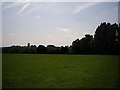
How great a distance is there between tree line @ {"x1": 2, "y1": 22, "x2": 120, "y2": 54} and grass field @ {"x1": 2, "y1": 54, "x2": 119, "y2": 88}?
14 centimetres

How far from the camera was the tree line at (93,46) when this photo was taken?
5.34 meters

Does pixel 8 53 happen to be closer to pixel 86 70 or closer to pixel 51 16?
pixel 51 16

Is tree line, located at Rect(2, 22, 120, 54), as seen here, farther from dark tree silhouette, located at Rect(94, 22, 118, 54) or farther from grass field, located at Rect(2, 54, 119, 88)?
grass field, located at Rect(2, 54, 119, 88)

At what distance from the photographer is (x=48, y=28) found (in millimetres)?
5477

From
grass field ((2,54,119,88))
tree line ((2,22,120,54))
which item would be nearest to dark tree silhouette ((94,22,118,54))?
tree line ((2,22,120,54))

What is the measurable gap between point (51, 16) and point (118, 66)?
1.77 meters

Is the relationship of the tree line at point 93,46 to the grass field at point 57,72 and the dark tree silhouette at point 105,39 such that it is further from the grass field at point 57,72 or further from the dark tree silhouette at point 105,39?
the grass field at point 57,72

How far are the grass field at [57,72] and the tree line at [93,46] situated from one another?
136 millimetres

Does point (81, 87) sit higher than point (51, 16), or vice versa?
point (51, 16)

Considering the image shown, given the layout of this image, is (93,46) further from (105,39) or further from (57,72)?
(57,72)

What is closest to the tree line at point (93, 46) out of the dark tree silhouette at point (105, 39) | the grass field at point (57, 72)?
the dark tree silhouette at point (105, 39)

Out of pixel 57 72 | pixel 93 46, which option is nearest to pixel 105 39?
pixel 93 46

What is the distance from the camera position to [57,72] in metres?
5.42

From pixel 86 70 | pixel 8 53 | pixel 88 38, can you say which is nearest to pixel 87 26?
pixel 88 38
